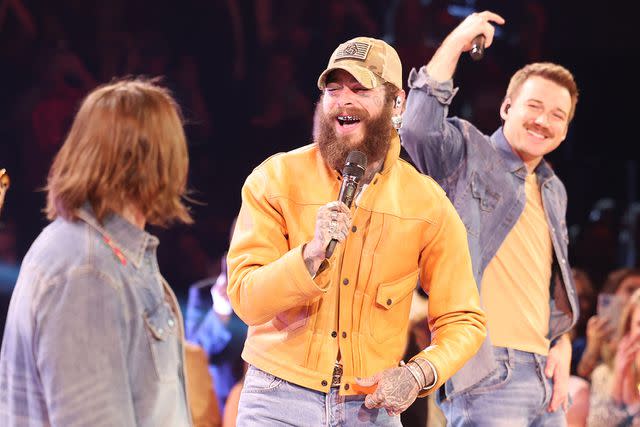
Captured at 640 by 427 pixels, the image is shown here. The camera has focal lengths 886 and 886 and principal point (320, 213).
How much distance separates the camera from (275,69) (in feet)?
23.7

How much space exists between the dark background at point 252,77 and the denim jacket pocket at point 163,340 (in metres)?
4.64

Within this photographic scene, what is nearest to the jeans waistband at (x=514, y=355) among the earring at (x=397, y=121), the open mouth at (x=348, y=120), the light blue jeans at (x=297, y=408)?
the light blue jeans at (x=297, y=408)

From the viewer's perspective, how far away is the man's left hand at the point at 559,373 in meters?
3.39

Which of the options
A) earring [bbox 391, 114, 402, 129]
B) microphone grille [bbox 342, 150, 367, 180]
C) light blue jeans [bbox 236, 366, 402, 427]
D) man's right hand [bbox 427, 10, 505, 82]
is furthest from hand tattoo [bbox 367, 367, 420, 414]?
man's right hand [bbox 427, 10, 505, 82]

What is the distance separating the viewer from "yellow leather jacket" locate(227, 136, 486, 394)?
2.67 m

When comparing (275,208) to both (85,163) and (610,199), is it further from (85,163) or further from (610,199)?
(610,199)

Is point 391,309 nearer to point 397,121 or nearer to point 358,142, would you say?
point 358,142

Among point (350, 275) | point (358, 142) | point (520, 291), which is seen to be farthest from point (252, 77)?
point (350, 275)

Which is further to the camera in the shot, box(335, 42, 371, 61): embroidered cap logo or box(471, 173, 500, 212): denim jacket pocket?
box(471, 173, 500, 212): denim jacket pocket

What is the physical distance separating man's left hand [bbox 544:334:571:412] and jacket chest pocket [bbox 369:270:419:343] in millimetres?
899

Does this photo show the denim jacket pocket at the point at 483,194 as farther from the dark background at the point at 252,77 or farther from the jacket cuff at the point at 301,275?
the dark background at the point at 252,77

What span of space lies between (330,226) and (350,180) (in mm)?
194

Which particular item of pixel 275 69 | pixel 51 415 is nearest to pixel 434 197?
pixel 51 415

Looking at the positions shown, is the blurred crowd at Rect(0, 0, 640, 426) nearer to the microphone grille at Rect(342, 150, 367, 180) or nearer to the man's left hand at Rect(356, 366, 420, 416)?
the man's left hand at Rect(356, 366, 420, 416)
